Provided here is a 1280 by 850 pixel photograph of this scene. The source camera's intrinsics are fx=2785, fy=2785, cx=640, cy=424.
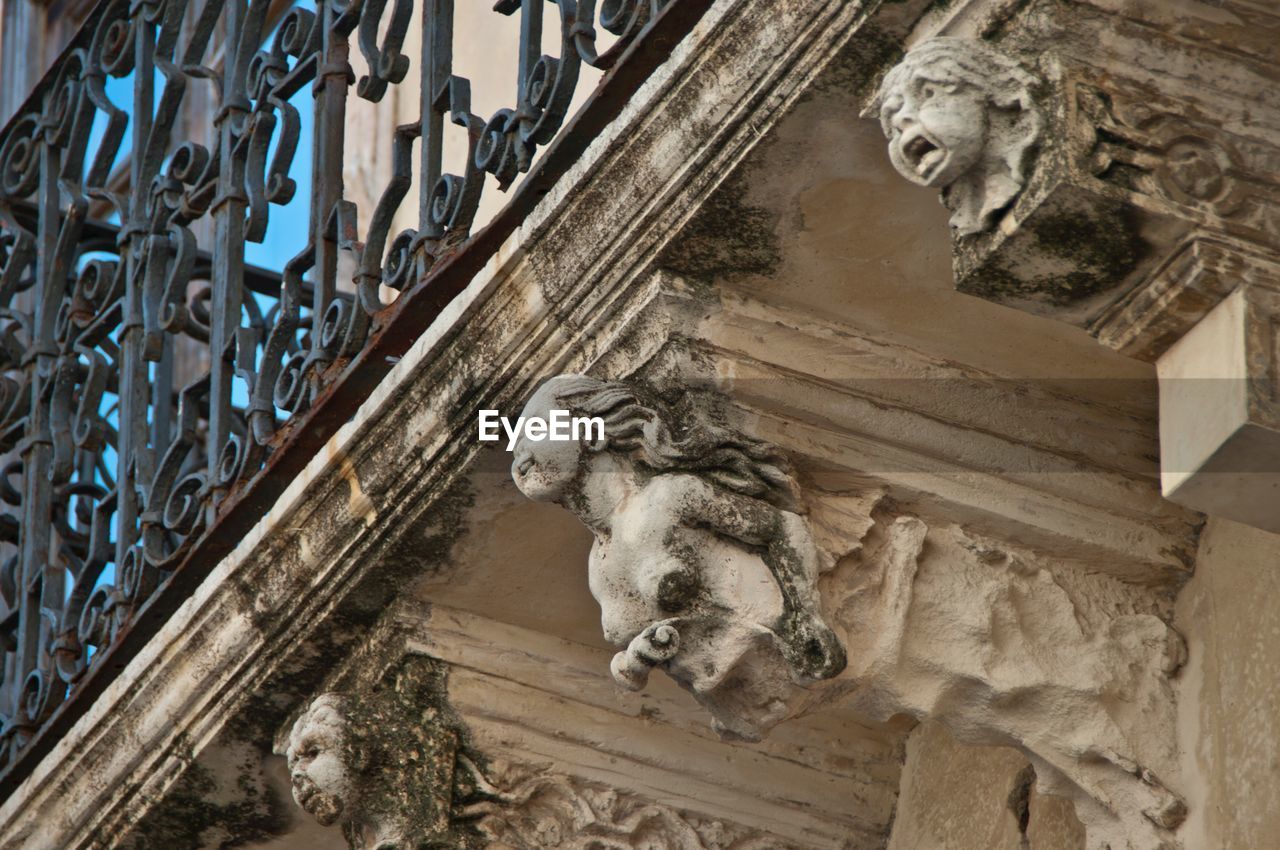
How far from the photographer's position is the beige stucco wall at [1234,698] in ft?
10.4

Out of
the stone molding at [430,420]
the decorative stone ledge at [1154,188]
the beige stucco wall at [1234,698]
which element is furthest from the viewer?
the beige stucco wall at [1234,698]

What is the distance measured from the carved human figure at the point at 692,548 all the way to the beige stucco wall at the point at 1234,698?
49 centimetres

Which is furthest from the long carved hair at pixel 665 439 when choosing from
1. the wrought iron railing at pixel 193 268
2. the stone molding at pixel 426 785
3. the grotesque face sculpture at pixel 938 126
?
the stone molding at pixel 426 785

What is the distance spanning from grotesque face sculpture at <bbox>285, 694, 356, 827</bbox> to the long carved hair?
0.64 m

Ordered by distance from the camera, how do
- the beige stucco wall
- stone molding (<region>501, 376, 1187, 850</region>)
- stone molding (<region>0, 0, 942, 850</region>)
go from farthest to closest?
1. the beige stucco wall
2. stone molding (<region>501, 376, 1187, 850</region>)
3. stone molding (<region>0, 0, 942, 850</region>)

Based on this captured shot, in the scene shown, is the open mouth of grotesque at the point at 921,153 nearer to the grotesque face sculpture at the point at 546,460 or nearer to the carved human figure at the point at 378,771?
the grotesque face sculpture at the point at 546,460

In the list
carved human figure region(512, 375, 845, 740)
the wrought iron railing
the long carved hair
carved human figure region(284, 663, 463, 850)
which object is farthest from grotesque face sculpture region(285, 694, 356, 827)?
the long carved hair

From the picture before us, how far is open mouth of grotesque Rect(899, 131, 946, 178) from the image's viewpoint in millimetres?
2730

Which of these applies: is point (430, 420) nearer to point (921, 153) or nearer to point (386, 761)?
point (386, 761)

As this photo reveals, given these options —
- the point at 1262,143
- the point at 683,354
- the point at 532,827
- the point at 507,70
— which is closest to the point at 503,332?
the point at 683,354

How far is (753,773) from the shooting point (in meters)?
3.70

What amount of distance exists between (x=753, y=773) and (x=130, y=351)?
126 centimetres

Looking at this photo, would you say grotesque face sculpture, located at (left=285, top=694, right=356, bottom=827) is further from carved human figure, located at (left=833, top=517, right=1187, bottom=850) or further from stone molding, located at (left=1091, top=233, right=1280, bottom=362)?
stone molding, located at (left=1091, top=233, right=1280, bottom=362)

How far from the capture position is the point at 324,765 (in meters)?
3.50
